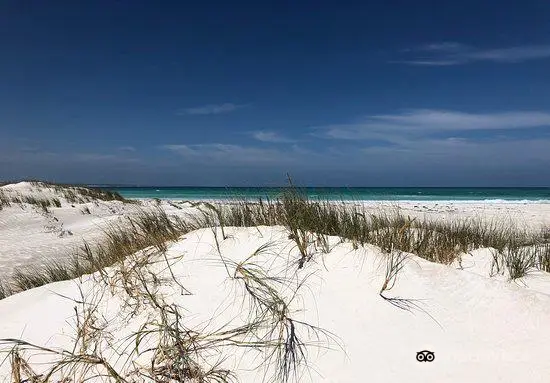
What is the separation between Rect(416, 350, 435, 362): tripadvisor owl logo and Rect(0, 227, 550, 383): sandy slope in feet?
0.08

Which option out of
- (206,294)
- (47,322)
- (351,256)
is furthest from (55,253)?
(351,256)

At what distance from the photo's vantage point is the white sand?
218cm

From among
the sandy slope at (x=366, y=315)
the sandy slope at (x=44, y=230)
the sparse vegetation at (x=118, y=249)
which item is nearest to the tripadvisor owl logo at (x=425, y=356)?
the sandy slope at (x=366, y=315)

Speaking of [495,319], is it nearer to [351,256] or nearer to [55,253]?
[351,256]

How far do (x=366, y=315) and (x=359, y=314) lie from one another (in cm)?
4

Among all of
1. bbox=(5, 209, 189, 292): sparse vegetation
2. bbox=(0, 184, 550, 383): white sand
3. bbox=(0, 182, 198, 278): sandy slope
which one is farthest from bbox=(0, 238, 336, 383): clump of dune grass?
bbox=(0, 182, 198, 278): sandy slope

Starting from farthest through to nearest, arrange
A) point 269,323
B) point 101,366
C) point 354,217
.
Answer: point 354,217
point 269,323
point 101,366

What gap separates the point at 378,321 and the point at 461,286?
69 cm

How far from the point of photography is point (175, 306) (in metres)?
2.75

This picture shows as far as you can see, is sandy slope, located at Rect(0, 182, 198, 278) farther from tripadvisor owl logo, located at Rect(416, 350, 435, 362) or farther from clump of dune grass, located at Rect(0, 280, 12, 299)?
tripadvisor owl logo, located at Rect(416, 350, 435, 362)

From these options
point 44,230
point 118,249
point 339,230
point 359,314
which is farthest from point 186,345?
point 44,230

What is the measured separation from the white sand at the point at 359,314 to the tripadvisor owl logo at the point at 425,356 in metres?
0.03

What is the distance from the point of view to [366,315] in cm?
260

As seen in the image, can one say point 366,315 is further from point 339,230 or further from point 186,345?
point 339,230
